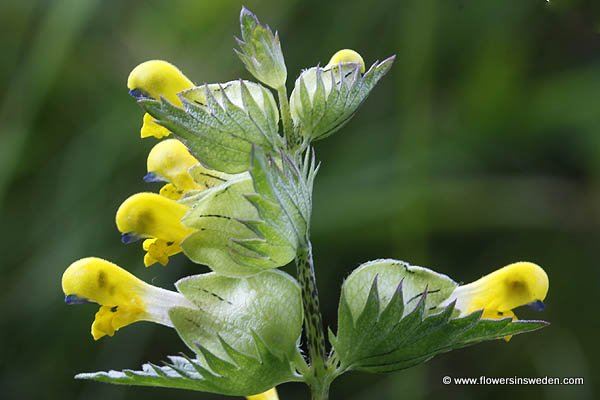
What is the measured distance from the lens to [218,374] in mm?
894

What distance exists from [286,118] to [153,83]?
0.72ft

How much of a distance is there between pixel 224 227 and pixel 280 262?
8 centimetres

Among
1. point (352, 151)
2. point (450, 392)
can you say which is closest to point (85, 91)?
point (352, 151)

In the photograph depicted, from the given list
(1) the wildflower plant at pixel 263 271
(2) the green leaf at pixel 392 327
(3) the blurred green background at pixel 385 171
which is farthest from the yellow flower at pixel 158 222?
(3) the blurred green background at pixel 385 171

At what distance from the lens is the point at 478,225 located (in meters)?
2.44

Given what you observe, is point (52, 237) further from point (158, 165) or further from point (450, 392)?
point (158, 165)

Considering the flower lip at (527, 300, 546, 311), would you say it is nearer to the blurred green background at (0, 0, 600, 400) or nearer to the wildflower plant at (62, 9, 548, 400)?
the wildflower plant at (62, 9, 548, 400)

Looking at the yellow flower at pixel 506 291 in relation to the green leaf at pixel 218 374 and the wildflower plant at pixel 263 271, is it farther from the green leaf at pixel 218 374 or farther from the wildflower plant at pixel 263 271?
the green leaf at pixel 218 374

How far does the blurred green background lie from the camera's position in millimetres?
2365

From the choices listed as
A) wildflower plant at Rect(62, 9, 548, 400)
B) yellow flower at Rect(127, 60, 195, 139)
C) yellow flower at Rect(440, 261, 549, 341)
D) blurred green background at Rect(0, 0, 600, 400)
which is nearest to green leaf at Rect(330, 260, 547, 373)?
wildflower plant at Rect(62, 9, 548, 400)

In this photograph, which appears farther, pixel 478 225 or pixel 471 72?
pixel 471 72

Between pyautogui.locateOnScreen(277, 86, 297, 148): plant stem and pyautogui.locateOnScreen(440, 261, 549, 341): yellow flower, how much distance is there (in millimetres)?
294

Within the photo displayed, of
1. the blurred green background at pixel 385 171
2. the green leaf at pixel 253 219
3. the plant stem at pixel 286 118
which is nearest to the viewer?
the green leaf at pixel 253 219

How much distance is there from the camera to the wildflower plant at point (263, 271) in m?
0.89
